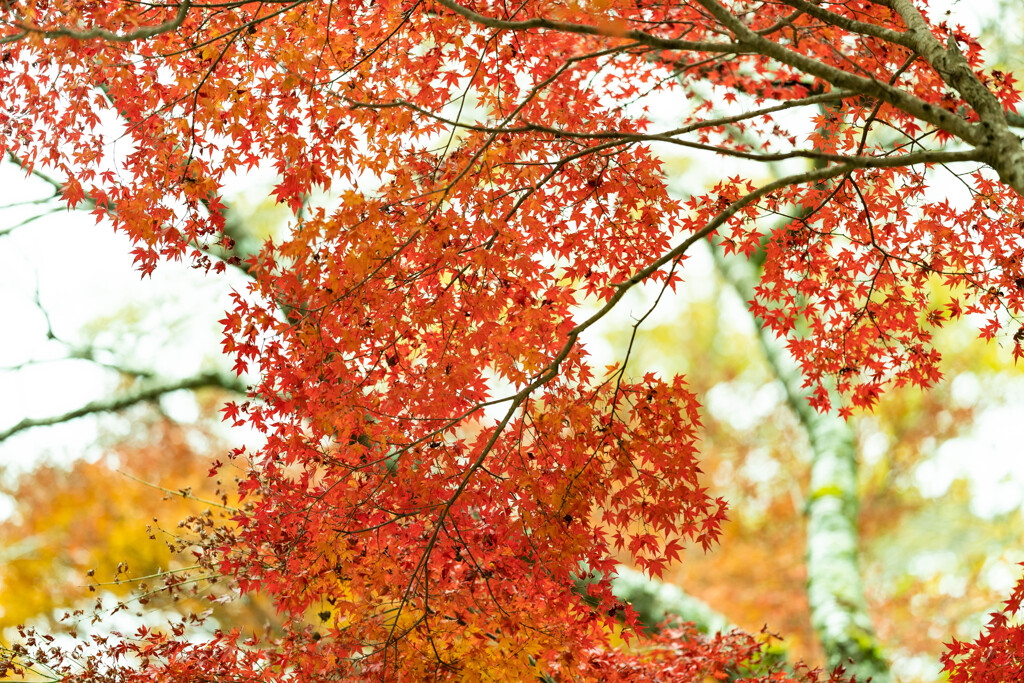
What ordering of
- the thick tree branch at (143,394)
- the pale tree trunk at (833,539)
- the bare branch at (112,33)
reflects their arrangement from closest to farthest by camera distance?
the bare branch at (112,33), the pale tree trunk at (833,539), the thick tree branch at (143,394)

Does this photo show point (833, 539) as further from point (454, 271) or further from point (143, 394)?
point (143, 394)

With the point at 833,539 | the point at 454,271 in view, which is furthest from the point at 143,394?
the point at 833,539

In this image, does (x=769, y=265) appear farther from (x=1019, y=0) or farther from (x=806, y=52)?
(x=1019, y=0)

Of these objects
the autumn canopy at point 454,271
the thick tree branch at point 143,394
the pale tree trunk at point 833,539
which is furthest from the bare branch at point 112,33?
the pale tree trunk at point 833,539

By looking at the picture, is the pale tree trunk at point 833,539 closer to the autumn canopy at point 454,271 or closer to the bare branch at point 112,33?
the autumn canopy at point 454,271

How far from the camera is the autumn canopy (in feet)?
10.7

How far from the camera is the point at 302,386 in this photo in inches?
135

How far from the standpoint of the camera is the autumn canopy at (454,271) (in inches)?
128

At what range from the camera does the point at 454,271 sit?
11.9 feet

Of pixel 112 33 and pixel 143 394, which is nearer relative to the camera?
pixel 112 33

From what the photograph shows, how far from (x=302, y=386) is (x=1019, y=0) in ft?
22.4

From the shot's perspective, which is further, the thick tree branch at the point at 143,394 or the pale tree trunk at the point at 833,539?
the thick tree branch at the point at 143,394

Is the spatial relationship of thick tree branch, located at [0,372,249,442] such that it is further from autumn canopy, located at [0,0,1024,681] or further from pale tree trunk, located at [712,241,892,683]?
pale tree trunk, located at [712,241,892,683]

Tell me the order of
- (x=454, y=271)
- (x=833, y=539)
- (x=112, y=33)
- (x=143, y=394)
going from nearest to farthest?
(x=112, y=33) → (x=454, y=271) → (x=833, y=539) → (x=143, y=394)
